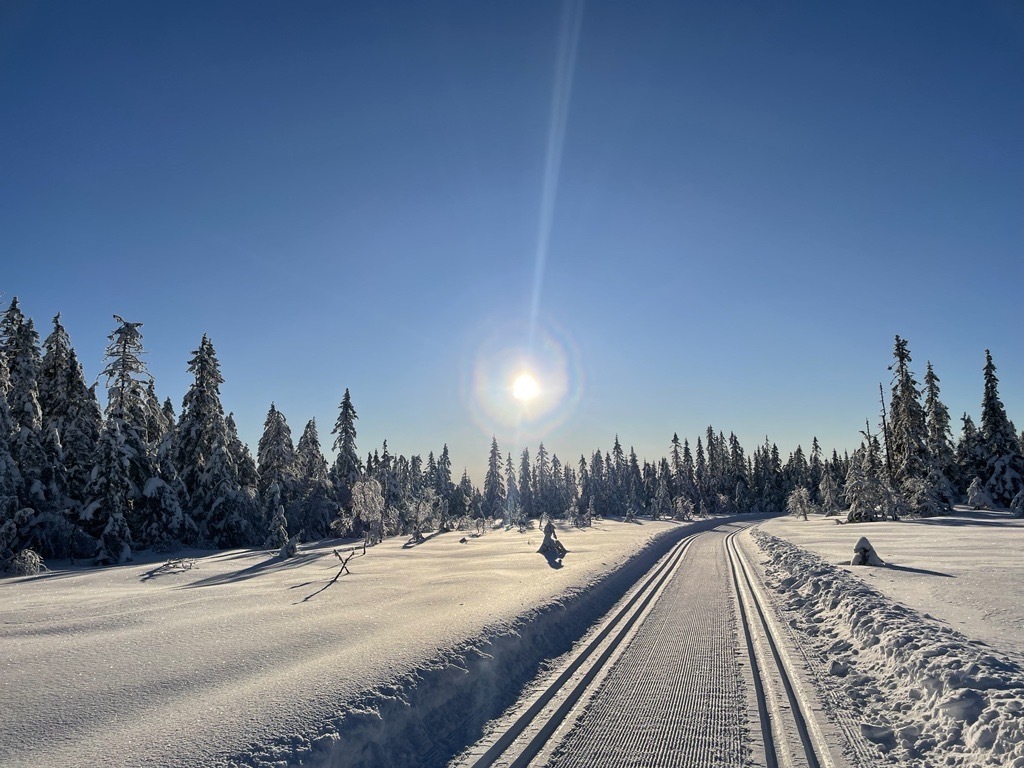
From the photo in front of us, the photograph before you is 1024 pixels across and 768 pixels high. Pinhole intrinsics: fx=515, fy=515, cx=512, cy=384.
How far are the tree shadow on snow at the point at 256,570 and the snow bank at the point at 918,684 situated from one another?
18623mm

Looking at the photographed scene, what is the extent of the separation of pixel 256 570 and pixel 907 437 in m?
53.0

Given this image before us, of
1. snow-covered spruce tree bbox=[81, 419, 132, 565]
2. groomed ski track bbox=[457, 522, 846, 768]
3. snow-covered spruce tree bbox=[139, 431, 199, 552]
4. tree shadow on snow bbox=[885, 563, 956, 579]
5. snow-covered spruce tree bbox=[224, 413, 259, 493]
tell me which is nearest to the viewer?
groomed ski track bbox=[457, 522, 846, 768]

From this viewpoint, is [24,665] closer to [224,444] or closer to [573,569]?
[573,569]

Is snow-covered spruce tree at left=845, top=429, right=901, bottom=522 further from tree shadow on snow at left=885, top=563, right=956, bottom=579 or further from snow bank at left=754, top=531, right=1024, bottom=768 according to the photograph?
snow bank at left=754, top=531, right=1024, bottom=768

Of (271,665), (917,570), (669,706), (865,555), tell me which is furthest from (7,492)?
(917,570)

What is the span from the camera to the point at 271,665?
321 inches

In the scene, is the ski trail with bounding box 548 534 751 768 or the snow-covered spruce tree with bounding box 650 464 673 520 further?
the snow-covered spruce tree with bounding box 650 464 673 520

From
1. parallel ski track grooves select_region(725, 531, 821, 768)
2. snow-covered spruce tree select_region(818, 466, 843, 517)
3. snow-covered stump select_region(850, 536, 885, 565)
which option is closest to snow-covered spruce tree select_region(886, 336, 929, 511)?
snow-covered spruce tree select_region(818, 466, 843, 517)

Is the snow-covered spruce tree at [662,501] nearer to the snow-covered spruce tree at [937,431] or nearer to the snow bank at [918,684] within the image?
the snow-covered spruce tree at [937,431]

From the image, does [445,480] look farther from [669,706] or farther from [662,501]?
[669,706]

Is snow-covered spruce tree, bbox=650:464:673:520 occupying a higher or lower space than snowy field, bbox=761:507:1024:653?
lower

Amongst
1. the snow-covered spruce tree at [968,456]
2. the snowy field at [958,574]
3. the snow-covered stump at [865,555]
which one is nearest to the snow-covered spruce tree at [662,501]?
the snow-covered spruce tree at [968,456]

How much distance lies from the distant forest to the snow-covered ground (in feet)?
41.0

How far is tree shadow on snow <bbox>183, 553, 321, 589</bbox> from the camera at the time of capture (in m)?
19.0
